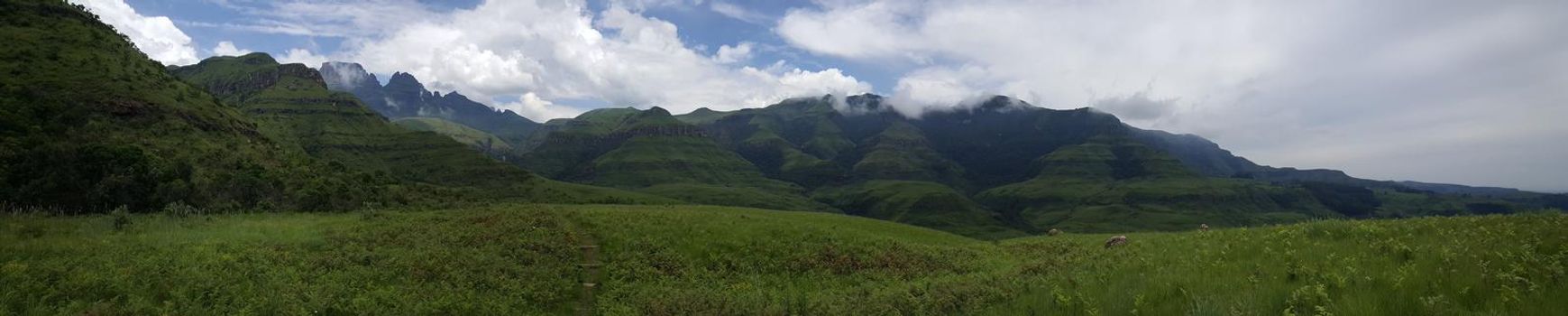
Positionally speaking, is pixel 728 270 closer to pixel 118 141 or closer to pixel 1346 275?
pixel 1346 275

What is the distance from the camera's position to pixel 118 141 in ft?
213

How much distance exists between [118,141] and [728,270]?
71918 mm

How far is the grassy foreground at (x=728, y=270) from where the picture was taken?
12.9 metres

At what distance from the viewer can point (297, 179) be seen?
71.5 m

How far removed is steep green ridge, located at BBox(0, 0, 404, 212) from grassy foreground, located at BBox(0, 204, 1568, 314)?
27.3 metres

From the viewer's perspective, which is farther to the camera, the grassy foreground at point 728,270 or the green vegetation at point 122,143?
the green vegetation at point 122,143

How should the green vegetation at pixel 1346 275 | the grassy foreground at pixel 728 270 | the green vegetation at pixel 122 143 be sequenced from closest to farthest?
the green vegetation at pixel 1346 275 → the grassy foreground at pixel 728 270 → the green vegetation at pixel 122 143

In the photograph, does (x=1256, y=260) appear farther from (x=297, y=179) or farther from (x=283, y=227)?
(x=297, y=179)

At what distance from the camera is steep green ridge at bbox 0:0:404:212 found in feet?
177

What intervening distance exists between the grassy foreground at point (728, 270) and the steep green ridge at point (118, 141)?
27262 millimetres

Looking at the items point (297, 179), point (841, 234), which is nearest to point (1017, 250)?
point (841, 234)

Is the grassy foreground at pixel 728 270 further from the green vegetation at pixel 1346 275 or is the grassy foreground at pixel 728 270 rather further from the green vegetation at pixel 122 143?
the green vegetation at pixel 122 143

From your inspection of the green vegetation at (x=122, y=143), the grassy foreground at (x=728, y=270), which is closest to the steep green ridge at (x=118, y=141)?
the green vegetation at (x=122, y=143)

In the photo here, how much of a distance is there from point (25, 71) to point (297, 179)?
1591 inches
